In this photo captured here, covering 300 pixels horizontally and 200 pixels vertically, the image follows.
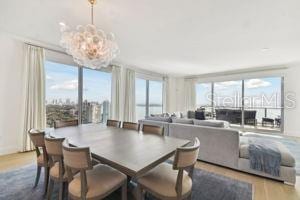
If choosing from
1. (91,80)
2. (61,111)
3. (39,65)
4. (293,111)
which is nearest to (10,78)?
(39,65)

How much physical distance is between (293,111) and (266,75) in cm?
158

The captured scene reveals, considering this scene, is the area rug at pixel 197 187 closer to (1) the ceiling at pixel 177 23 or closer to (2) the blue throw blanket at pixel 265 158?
(2) the blue throw blanket at pixel 265 158

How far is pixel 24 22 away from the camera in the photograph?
2.77m

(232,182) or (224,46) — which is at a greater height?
(224,46)

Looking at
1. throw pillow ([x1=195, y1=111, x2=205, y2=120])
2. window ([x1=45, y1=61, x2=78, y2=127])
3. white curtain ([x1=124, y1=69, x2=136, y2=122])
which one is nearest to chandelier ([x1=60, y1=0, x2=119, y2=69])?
window ([x1=45, y1=61, x2=78, y2=127])

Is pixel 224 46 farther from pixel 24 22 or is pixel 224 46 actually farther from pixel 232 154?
pixel 24 22

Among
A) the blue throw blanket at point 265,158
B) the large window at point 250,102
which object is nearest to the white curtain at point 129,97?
the large window at point 250,102

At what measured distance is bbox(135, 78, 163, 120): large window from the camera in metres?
6.84

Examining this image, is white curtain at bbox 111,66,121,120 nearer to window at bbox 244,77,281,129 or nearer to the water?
the water

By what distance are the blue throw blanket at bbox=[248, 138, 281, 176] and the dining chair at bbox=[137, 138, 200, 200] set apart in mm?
1640

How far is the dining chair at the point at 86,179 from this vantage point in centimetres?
128

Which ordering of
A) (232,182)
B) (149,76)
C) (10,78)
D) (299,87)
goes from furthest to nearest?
1. (149,76)
2. (299,87)
3. (10,78)
4. (232,182)

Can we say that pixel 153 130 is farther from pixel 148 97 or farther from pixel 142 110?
pixel 148 97

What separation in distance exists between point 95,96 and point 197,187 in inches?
165
